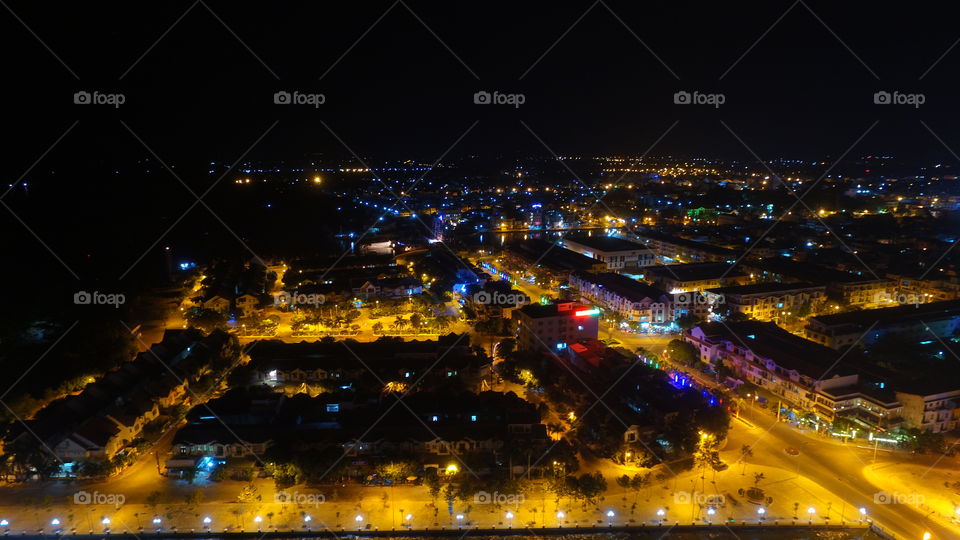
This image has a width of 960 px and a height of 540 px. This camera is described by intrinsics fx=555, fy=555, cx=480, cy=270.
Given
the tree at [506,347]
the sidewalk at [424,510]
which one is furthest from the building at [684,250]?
the sidewalk at [424,510]

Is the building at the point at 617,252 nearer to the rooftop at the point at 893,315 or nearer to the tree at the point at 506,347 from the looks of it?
the rooftop at the point at 893,315

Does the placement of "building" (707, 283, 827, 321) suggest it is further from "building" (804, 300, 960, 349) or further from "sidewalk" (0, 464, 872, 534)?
"sidewalk" (0, 464, 872, 534)

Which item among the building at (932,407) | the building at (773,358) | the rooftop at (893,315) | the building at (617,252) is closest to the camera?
the building at (932,407)

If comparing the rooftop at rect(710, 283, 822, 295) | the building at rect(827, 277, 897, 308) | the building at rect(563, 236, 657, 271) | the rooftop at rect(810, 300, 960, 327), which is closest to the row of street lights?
the rooftop at rect(810, 300, 960, 327)

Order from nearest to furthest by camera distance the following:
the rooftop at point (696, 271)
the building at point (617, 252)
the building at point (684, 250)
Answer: the rooftop at point (696, 271)
the building at point (617, 252)
the building at point (684, 250)

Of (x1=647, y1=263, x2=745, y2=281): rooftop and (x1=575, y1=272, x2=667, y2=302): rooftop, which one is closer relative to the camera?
(x1=575, y1=272, x2=667, y2=302): rooftop

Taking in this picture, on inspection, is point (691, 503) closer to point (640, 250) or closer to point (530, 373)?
point (530, 373)

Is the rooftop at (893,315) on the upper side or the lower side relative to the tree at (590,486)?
upper

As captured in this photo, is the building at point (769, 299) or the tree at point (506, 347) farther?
the building at point (769, 299)
